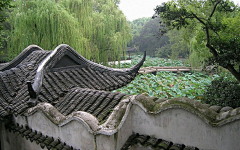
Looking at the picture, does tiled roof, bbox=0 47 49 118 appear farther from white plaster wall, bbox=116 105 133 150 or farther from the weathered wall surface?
white plaster wall, bbox=116 105 133 150

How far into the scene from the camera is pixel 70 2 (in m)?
12.4

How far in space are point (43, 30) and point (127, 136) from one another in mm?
8656

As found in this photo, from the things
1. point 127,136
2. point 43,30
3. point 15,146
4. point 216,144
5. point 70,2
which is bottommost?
point 15,146

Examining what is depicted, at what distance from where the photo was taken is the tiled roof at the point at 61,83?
3.30 metres

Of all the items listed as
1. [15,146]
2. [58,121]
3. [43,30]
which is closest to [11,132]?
[15,146]

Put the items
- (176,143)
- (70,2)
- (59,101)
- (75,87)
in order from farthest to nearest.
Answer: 1. (70,2)
2. (75,87)
3. (59,101)
4. (176,143)

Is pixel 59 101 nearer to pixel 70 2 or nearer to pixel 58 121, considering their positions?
pixel 58 121

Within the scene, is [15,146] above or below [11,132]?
below

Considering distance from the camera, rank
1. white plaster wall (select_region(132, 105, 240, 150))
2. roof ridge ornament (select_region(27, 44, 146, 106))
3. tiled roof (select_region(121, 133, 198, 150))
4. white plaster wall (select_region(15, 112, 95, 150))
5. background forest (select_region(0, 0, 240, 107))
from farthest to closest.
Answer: background forest (select_region(0, 0, 240, 107)) → roof ridge ornament (select_region(27, 44, 146, 106)) → white plaster wall (select_region(15, 112, 95, 150)) → tiled roof (select_region(121, 133, 198, 150)) → white plaster wall (select_region(132, 105, 240, 150))

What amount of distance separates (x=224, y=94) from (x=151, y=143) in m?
6.23

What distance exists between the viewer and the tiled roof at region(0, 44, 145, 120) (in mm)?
3301

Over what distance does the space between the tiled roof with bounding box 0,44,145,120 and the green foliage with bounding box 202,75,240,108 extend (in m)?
4.04

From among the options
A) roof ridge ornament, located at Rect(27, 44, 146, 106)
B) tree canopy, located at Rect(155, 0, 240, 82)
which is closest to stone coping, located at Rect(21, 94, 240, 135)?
roof ridge ornament, located at Rect(27, 44, 146, 106)

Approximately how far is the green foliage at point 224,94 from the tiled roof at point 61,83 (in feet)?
13.3
